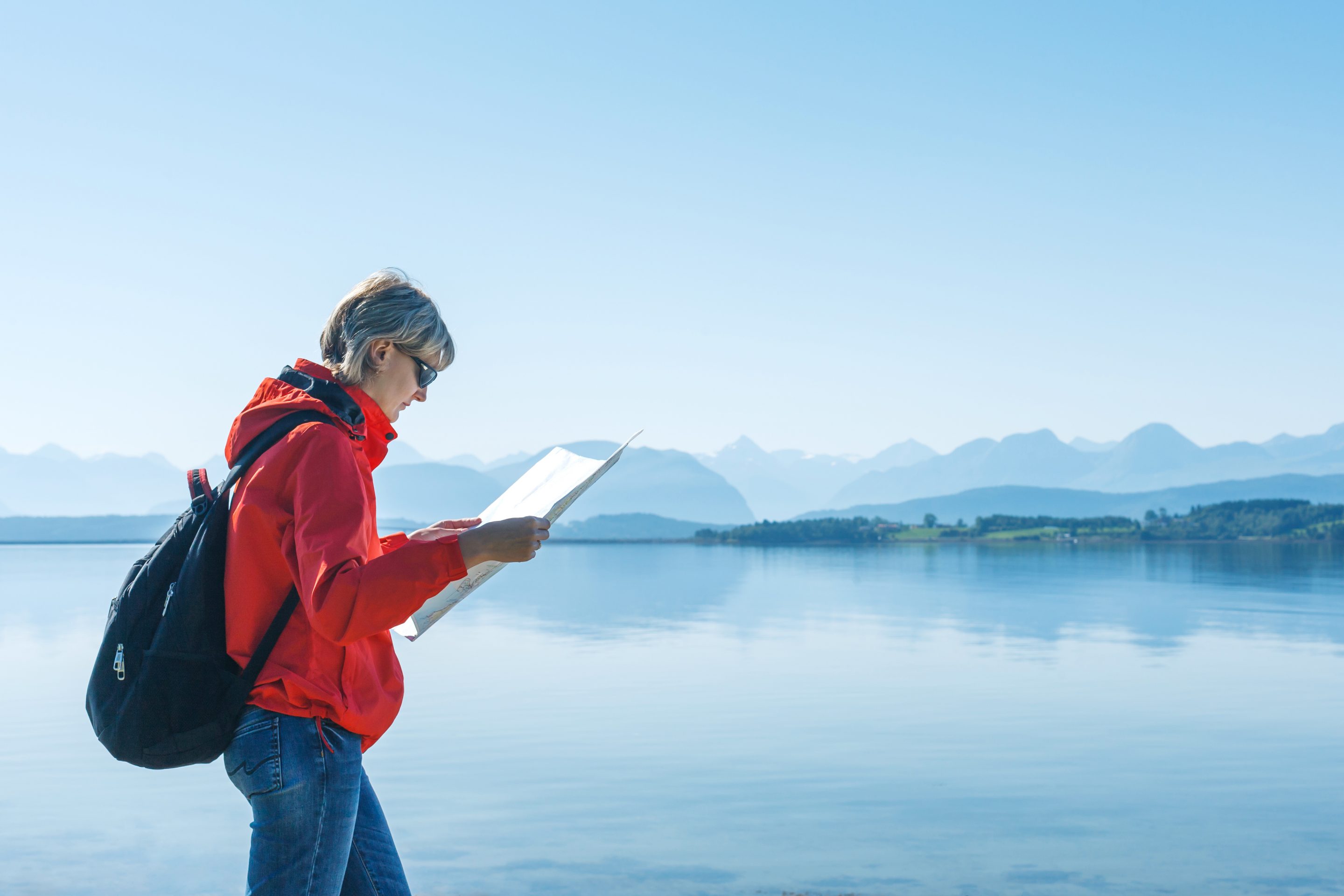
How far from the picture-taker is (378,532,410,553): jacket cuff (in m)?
3.24

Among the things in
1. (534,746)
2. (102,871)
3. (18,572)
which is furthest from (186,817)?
(18,572)

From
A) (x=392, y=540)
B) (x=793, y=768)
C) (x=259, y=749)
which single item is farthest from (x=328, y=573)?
(x=793, y=768)

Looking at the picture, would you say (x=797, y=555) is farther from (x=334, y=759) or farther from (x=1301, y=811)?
(x=334, y=759)

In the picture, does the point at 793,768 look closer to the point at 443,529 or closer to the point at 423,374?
the point at 443,529

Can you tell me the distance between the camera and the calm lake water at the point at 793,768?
8969 mm

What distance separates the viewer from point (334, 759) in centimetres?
263

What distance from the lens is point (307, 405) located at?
8.42 feet

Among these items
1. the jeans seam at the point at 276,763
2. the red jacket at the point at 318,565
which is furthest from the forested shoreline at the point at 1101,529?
the jeans seam at the point at 276,763

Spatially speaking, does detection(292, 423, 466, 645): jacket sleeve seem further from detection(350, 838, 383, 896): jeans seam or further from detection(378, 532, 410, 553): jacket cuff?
detection(350, 838, 383, 896): jeans seam

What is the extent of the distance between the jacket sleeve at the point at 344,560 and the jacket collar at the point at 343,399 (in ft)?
Answer: 0.52

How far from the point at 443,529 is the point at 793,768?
10.2 m

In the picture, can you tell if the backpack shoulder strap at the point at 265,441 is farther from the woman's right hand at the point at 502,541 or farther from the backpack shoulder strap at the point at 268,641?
the woman's right hand at the point at 502,541

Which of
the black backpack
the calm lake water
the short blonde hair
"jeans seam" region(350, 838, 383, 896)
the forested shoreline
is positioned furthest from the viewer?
the forested shoreline

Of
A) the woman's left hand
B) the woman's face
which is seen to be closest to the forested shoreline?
the woman's left hand
